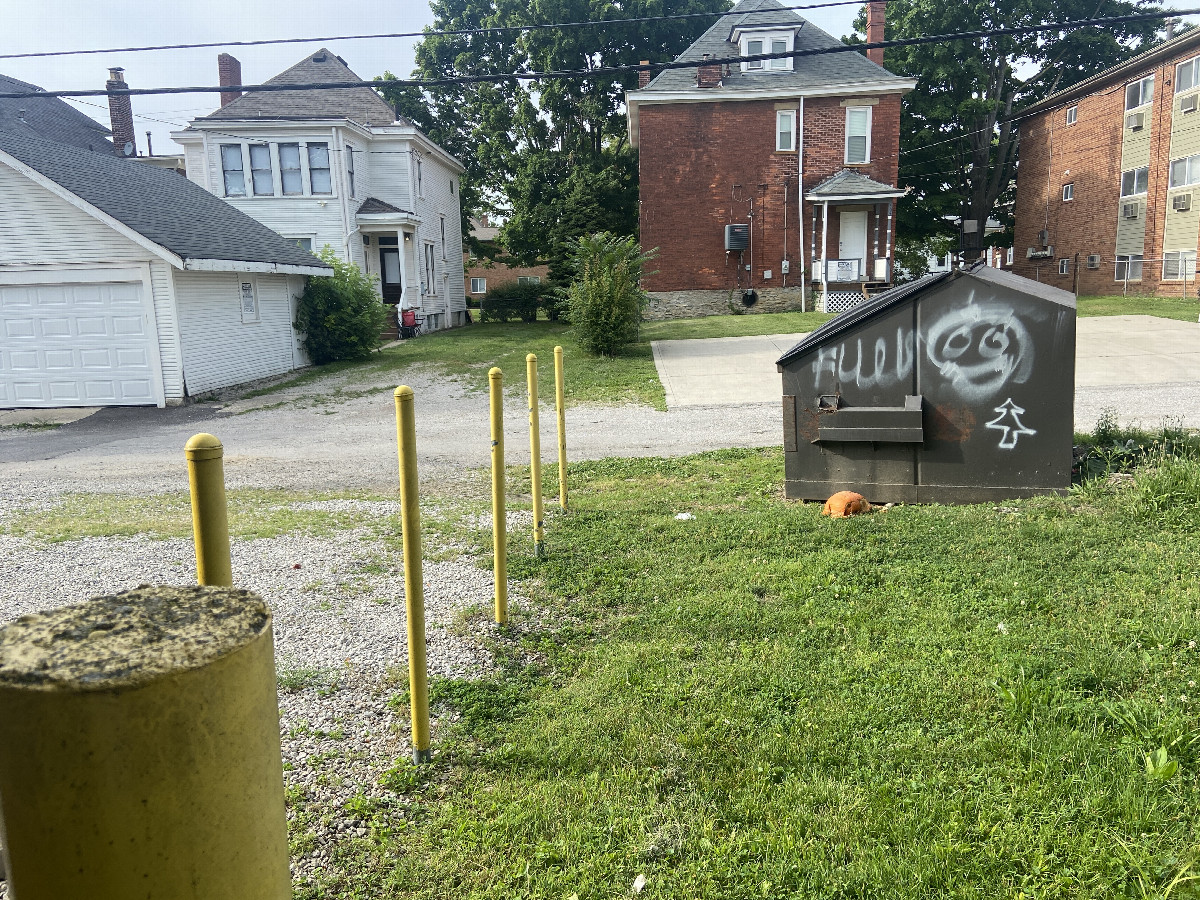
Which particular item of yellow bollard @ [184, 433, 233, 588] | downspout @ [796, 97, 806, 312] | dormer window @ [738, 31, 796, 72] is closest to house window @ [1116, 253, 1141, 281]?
downspout @ [796, 97, 806, 312]

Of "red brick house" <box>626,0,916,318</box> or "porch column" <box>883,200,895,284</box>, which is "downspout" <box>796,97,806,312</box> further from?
"porch column" <box>883,200,895,284</box>

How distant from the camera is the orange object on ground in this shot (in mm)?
7012

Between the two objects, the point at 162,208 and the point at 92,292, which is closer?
the point at 92,292

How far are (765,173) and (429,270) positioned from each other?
12656 mm

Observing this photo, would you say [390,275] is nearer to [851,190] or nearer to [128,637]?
[851,190]

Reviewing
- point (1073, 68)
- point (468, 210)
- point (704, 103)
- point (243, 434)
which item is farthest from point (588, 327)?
point (1073, 68)

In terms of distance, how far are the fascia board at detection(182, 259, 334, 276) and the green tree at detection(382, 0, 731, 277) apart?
13.8 m

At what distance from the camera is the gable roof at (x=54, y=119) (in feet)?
96.0

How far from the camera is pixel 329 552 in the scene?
682cm

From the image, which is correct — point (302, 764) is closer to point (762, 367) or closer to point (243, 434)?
point (243, 434)

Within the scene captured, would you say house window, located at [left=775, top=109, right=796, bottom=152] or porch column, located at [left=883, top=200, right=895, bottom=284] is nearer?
porch column, located at [left=883, top=200, right=895, bottom=284]

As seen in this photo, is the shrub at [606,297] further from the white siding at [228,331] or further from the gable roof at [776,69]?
the gable roof at [776,69]

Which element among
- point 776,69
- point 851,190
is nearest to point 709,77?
point 776,69

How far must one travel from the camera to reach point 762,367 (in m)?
17.8
